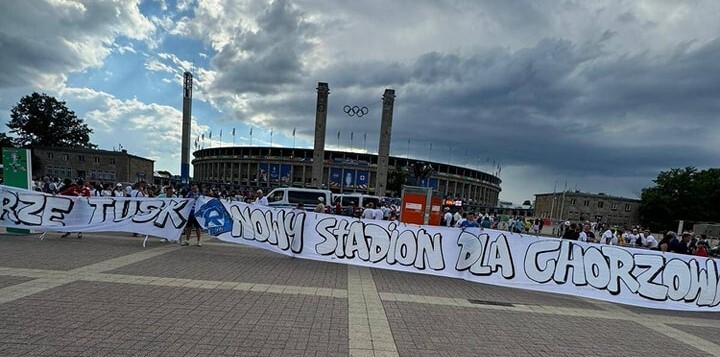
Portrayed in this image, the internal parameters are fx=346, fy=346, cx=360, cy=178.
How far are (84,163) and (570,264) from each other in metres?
95.8

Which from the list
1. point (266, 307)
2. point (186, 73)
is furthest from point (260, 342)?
point (186, 73)

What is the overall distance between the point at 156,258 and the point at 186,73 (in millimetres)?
30401

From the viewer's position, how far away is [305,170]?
357 ft

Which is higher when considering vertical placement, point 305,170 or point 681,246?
point 305,170

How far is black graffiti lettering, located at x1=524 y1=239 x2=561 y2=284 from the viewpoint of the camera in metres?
7.84

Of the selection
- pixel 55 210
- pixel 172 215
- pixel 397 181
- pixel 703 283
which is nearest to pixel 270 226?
pixel 172 215

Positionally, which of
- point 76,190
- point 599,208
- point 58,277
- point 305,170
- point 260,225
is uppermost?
point 305,170

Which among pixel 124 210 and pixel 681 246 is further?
pixel 124 210

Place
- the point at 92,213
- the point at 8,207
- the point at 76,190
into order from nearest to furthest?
1. the point at 8,207
2. the point at 92,213
3. the point at 76,190

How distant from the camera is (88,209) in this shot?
9.97 meters

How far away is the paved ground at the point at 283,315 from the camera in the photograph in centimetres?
385

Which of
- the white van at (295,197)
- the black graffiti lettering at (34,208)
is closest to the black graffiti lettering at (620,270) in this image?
the white van at (295,197)

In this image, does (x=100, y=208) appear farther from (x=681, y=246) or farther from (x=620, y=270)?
(x=681, y=246)

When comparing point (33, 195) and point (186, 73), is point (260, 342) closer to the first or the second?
point (33, 195)
